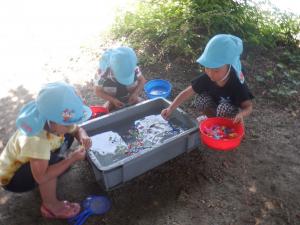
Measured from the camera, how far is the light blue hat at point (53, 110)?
2.19 meters

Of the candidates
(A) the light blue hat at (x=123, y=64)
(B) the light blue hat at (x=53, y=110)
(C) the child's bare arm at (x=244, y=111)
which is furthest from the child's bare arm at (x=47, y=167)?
(C) the child's bare arm at (x=244, y=111)

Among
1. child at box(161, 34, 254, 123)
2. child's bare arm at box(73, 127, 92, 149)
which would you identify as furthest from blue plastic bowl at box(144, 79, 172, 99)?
child's bare arm at box(73, 127, 92, 149)

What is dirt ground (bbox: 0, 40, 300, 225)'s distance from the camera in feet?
8.76

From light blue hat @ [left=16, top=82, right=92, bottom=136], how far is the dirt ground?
90cm

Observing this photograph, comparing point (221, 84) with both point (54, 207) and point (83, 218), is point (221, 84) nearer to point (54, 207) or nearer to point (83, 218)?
point (83, 218)

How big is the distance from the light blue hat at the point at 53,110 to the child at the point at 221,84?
3.95ft

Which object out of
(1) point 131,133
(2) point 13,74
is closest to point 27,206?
(1) point 131,133

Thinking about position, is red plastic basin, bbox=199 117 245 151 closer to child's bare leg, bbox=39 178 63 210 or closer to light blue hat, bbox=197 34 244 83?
light blue hat, bbox=197 34 244 83

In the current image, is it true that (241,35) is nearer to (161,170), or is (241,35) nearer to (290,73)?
(290,73)

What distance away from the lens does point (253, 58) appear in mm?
4781

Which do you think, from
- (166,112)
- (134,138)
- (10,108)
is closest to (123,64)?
(166,112)

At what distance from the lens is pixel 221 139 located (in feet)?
9.77

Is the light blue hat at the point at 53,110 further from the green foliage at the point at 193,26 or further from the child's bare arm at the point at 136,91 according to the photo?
the green foliage at the point at 193,26

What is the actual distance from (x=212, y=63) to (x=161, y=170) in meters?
1.11
